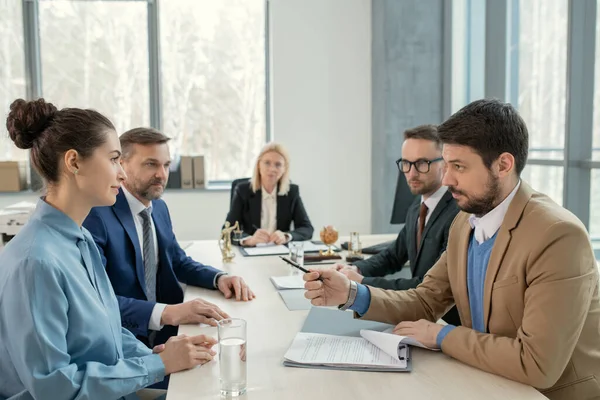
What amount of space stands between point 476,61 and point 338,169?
1.67 metres

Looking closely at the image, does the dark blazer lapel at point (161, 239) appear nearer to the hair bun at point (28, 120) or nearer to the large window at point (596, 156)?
the hair bun at point (28, 120)

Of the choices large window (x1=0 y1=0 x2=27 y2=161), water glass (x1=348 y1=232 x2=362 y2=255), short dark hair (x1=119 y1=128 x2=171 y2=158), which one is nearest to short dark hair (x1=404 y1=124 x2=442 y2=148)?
water glass (x1=348 y1=232 x2=362 y2=255)

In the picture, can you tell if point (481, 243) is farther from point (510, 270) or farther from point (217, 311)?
point (217, 311)

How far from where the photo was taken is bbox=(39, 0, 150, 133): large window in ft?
18.0

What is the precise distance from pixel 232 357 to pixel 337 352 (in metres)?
0.30

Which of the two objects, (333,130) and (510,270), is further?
(333,130)

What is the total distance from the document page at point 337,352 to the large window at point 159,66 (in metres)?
4.37

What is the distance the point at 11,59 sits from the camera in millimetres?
5453

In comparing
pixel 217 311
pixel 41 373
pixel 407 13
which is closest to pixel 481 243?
pixel 217 311

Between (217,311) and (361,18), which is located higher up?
(361,18)

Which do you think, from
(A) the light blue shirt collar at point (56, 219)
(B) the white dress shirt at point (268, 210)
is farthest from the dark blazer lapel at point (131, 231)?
(B) the white dress shirt at point (268, 210)

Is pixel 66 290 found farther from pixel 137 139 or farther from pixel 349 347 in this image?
pixel 137 139

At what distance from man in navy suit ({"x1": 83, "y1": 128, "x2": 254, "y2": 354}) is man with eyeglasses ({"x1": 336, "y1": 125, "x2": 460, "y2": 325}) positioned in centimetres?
68

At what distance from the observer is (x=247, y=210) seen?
401 cm
